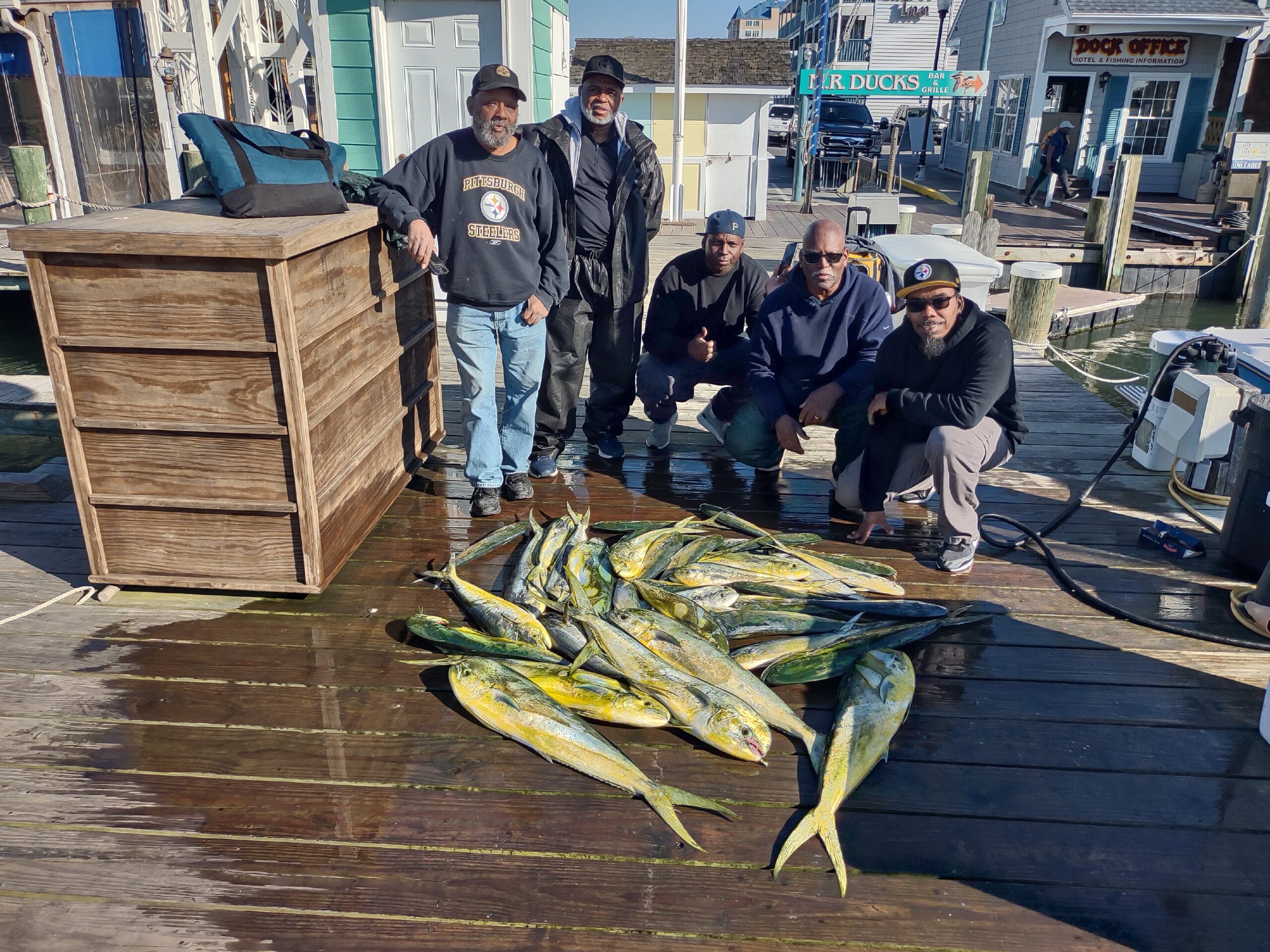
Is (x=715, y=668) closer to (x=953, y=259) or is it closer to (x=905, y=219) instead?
(x=953, y=259)

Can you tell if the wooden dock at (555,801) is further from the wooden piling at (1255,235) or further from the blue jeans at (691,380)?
the wooden piling at (1255,235)

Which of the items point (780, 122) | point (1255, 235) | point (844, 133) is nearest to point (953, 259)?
point (1255, 235)

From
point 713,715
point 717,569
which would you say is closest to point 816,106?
point 717,569

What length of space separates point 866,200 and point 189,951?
1025 cm

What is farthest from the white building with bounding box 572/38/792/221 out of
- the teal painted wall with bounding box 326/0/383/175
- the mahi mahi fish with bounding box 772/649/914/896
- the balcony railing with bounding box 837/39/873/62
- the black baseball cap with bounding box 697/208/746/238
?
the balcony railing with bounding box 837/39/873/62

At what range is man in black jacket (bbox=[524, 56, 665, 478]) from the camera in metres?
4.46

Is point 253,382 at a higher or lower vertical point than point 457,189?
lower

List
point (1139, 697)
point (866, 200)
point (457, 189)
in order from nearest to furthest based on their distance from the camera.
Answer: point (1139, 697), point (457, 189), point (866, 200)

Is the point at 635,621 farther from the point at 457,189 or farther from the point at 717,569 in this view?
the point at 457,189

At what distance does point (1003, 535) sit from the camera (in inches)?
168

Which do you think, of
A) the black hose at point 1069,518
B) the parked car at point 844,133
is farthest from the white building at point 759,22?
the black hose at point 1069,518

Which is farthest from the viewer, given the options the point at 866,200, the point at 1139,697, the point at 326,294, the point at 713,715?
the point at 866,200

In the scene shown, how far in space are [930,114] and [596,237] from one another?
26934 millimetres

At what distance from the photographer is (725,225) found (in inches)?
→ 183
